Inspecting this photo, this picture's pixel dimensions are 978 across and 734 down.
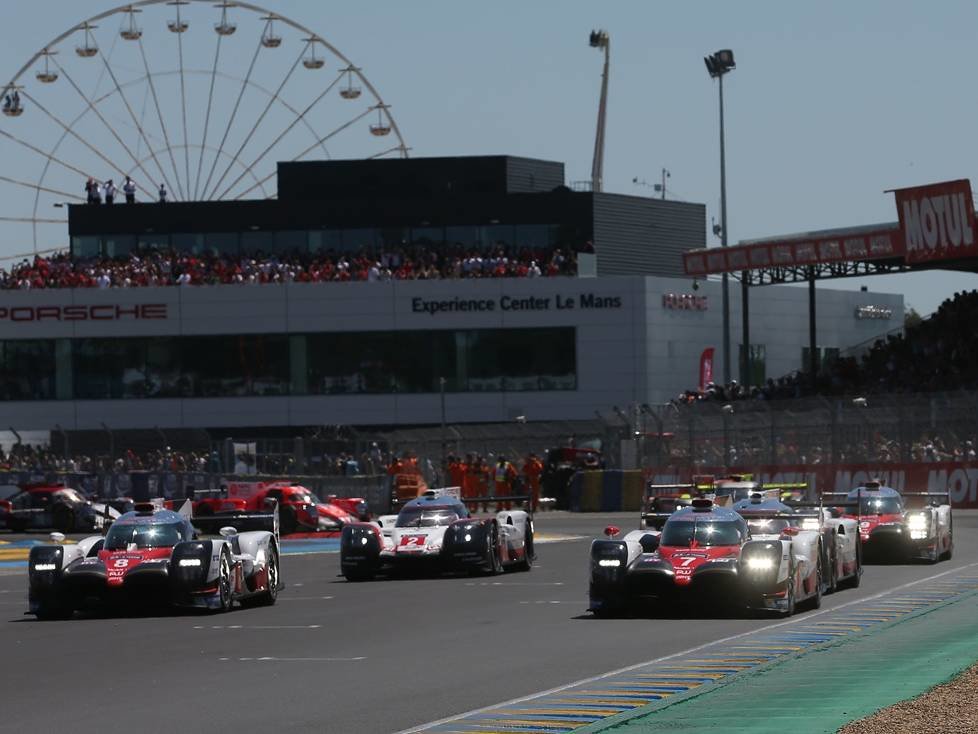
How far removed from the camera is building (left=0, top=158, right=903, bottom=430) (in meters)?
74.6

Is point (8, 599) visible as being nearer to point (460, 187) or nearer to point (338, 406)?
point (338, 406)

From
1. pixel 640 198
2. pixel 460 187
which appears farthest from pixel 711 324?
pixel 460 187

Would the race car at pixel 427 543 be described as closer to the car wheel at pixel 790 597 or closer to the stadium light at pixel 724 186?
the car wheel at pixel 790 597

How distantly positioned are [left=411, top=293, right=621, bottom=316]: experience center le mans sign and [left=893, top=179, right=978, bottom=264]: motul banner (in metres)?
22.7

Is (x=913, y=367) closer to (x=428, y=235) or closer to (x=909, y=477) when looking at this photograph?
(x=909, y=477)

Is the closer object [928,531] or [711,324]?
[928,531]

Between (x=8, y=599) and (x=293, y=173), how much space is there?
55.9 meters

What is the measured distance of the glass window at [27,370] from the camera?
3034 inches

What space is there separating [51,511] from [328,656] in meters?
30.7

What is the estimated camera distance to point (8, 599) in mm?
26578

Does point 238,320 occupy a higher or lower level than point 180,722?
higher

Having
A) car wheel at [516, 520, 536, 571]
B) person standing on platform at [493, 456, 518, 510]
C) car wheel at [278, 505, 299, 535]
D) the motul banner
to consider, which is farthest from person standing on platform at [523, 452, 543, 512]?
car wheel at [516, 520, 536, 571]

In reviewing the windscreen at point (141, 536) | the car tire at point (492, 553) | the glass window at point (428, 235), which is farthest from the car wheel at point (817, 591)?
the glass window at point (428, 235)

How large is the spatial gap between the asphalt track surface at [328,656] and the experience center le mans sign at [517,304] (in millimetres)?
47695
